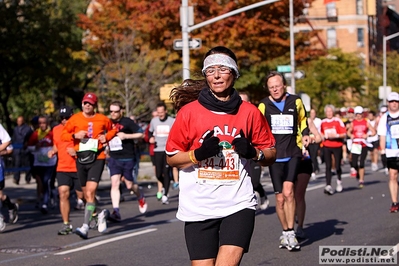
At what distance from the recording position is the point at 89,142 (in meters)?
12.1

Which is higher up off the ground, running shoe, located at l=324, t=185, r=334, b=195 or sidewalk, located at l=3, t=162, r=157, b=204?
running shoe, located at l=324, t=185, r=334, b=195

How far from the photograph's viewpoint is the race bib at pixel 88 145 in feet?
39.6

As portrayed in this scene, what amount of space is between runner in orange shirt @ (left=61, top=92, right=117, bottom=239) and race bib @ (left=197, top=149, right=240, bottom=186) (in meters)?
6.04

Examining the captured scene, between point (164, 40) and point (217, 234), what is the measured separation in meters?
29.4

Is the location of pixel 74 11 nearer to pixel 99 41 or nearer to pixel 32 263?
pixel 99 41

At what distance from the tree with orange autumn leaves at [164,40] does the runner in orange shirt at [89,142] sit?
72.3 ft

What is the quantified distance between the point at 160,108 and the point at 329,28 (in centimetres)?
5642

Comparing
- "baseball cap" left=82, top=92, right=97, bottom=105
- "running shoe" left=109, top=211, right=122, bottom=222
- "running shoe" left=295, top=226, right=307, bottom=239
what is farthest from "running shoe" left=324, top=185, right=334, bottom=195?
"baseball cap" left=82, top=92, right=97, bottom=105

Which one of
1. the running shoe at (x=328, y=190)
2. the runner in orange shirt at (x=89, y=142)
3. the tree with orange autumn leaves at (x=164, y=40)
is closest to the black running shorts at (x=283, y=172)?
the runner in orange shirt at (x=89, y=142)

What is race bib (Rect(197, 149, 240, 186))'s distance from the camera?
5984 millimetres

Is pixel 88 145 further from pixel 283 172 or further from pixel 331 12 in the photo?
pixel 331 12

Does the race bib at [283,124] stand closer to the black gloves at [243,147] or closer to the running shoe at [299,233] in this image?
the running shoe at [299,233]

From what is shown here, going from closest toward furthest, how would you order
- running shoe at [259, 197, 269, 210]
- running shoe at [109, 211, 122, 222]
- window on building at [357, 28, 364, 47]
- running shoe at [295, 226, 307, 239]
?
1. running shoe at [295, 226, 307, 239]
2. running shoe at [109, 211, 122, 222]
3. running shoe at [259, 197, 269, 210]
4. window on building at [357, 28, 364, 47]

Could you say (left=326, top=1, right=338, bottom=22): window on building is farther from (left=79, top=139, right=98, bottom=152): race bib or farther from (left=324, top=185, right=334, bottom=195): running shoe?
(left=79, top=139, right=98, bottom=152): race bib
